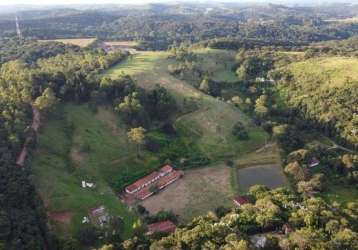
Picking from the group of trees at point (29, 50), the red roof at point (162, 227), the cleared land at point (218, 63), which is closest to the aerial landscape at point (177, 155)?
the red roof at point (162, 227)

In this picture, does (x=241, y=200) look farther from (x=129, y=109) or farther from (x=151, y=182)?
(x=129, y=109)

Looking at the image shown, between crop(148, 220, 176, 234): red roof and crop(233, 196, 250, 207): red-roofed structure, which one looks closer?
crop(148, 220, 176, 234): red roof

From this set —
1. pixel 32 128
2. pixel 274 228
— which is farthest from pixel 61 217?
pixel 274 228

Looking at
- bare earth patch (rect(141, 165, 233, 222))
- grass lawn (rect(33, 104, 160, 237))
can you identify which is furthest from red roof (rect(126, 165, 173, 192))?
bare earth patch (rect(141, 165, 233, 222))

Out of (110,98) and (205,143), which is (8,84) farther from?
(205,143)

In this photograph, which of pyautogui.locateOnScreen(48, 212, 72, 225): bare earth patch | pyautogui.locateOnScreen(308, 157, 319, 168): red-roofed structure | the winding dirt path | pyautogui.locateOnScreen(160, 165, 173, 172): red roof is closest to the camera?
pyautogui.locateOnScreen(48, 212, 72, 225): bare earth patch

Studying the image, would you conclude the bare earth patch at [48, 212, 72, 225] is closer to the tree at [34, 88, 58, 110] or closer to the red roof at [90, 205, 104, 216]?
the red roof at [90, 205, 104, 216]

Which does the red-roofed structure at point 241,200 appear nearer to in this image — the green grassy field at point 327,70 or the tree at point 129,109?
the tree at point 129,109

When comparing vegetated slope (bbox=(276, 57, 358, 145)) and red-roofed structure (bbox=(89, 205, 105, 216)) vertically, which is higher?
vegetated slope (bbox=(276, 57, 358, 145))
